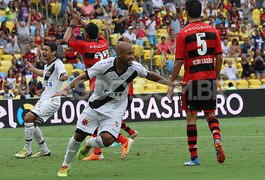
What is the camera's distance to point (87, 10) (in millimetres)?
33531

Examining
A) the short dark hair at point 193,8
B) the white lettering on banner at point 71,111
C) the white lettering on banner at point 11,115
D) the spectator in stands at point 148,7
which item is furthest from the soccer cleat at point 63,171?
the spectator in stands at point 148,7

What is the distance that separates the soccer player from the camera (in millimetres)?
12836

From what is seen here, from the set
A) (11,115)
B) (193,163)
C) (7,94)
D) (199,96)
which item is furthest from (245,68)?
(193,163)

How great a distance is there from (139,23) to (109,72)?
2191 cm

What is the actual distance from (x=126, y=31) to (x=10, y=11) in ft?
16.2

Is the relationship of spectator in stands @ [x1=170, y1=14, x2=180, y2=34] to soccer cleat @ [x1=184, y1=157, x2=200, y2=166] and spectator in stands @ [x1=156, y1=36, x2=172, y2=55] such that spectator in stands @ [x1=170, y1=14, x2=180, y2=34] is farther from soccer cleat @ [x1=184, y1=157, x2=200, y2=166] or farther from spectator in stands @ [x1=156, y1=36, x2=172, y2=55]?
soccer cleat @ [x1=184, y1=157, x2=200, y2=166]

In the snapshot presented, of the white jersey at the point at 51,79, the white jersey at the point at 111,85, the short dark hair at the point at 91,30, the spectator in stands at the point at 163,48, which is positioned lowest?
the spectator in stands at the point at 163,48

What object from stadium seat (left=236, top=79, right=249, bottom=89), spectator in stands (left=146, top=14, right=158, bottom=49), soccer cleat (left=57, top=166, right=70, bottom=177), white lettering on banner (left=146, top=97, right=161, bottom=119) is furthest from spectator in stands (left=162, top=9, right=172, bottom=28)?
soccer cleat (left=57, top=166, right=70, bottom=177)

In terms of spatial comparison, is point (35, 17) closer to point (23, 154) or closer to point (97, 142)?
point (23, 154)

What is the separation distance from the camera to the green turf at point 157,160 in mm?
11783

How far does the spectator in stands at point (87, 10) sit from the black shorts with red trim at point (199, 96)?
2074 cm

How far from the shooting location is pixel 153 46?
3359cm

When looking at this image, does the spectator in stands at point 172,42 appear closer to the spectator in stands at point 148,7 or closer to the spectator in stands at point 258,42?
the spectator in stands at point 148,7

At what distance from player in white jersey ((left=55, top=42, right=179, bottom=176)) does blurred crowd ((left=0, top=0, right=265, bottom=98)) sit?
14994 millimetres
